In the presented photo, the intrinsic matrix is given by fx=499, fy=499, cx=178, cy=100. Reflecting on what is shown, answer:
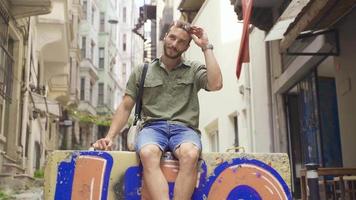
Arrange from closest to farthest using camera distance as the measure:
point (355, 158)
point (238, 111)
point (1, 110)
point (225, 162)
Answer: point (225, 162) < point (355, 158) < point (1, 110) < point (238, 111)

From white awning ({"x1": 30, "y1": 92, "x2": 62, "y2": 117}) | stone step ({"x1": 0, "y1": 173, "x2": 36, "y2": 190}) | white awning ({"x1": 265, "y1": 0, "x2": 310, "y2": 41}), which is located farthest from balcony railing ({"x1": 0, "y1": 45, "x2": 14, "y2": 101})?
white awning ({"x1": 265, "y1": 0, "x2": 310, "y2": 41})

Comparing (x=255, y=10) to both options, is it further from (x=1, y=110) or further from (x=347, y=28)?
(x=1, y=110)

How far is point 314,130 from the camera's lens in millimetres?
9141

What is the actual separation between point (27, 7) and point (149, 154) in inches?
407

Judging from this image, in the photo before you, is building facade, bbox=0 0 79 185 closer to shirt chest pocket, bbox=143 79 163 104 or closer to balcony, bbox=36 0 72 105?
balcony, bbox=36 0 72 105

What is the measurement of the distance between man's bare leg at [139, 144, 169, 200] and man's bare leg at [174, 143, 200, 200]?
96mm

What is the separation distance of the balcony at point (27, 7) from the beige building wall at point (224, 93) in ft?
17.0

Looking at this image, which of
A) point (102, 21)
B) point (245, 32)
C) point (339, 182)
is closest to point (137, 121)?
point (339, 182)

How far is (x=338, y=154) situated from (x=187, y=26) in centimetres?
569

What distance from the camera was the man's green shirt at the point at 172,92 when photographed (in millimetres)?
3887

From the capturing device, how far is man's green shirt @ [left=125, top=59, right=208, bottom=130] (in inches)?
153

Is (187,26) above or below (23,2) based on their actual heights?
below

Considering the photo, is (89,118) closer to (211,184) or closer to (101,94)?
(101,94)

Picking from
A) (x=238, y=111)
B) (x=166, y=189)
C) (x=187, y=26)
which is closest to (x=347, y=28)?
(x=187, y=26)
